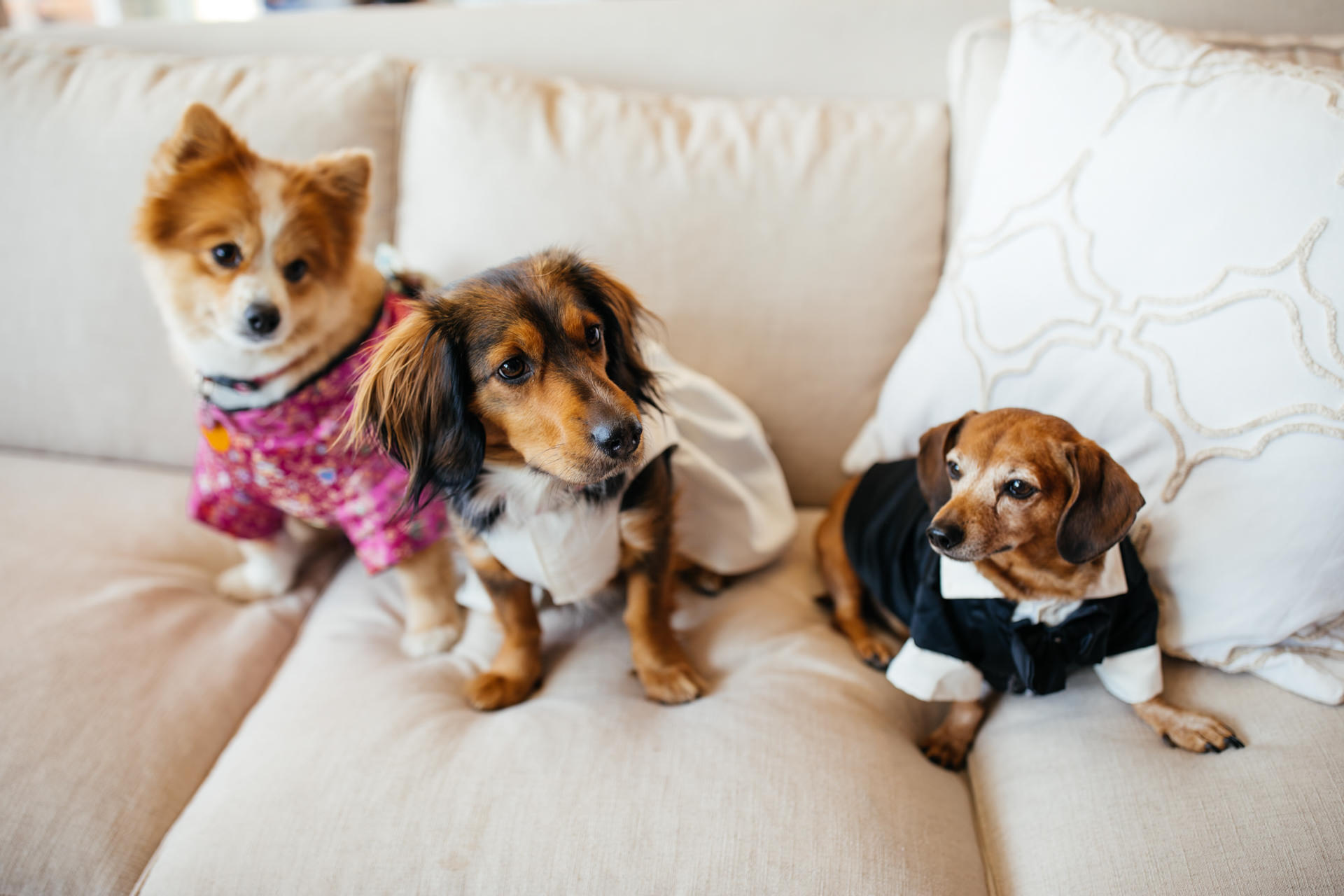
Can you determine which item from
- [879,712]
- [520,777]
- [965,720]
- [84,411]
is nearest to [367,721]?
[520,777]

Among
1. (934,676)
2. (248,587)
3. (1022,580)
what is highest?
(1022,580)

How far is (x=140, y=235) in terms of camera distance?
1.48 m

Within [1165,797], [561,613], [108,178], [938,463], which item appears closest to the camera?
[1165,797]

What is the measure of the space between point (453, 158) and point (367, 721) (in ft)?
3.97

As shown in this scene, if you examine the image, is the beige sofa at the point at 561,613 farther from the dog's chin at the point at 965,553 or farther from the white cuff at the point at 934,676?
the dog's chin at the point at 965,553

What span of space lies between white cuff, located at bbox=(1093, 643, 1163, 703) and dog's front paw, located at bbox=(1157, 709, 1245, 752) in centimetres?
5

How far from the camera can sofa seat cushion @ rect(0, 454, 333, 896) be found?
1121mm

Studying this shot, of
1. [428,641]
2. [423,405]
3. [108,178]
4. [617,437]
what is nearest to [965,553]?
[617,437]

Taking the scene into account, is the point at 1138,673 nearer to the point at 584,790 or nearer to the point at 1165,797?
the point at 1165,797

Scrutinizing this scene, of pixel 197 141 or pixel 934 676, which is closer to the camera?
pixel 934 676

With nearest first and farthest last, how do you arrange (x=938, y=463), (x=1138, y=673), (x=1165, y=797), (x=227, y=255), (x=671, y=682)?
(x=1165, y=797)
(x=1138, y=673)
(x=938, y=463)
(x=671, y=682)
(x=227, y=255)

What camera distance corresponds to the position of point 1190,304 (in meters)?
1.17

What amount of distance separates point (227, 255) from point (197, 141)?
0.68 ft

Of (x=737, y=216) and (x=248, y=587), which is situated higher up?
(x=737, y=216)
